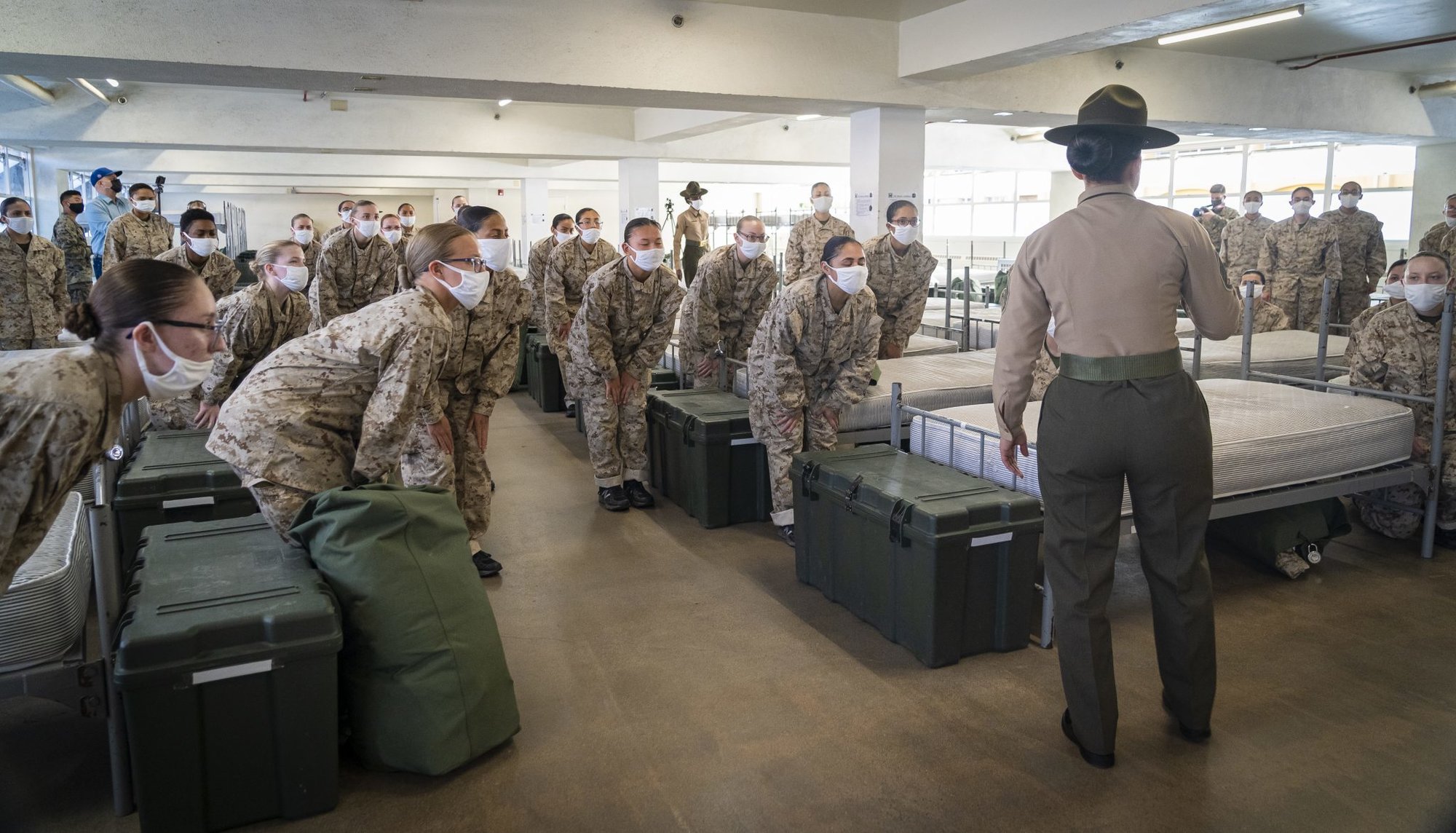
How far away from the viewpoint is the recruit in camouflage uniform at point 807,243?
26.7ft

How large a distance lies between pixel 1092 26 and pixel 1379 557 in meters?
3.46

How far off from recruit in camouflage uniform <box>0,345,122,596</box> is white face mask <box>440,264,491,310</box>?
5.65 feet

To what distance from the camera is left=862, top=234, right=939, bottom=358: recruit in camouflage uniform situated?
6848mm

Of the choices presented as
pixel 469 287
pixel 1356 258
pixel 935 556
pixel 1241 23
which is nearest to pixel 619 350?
pixel 469 287

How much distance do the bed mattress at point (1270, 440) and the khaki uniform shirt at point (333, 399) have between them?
2.28m

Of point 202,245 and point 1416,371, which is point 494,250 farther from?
point 1416,371

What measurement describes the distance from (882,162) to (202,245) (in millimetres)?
5147

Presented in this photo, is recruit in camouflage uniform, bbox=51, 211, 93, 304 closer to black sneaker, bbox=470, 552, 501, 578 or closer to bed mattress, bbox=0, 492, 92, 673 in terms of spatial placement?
black sneaker, bbox=470, 552, 501, 578

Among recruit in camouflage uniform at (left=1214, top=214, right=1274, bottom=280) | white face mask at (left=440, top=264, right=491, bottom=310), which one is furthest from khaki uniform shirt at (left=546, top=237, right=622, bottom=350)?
recruit in camouflage uniform at (left=1214, top=214, right=1274, bottom=280)

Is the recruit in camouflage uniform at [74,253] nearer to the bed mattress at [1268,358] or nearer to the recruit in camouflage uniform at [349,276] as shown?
the recruit in camouflage uniform at [349,276]

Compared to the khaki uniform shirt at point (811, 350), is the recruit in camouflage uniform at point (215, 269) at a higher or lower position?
higher

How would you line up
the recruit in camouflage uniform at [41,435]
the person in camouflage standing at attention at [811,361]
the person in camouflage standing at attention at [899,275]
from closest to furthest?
the recruit in camouflage uniform at [41,435]
the person in camouflage standing at attention at [811,361]
the person in camouflage standing at attention at [899,275]

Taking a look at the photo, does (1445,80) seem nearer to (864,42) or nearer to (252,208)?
(864,42)

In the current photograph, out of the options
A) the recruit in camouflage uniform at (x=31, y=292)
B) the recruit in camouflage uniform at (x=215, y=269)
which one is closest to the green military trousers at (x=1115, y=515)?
the recruit in camouflage uniform at (x=215, y=269)
